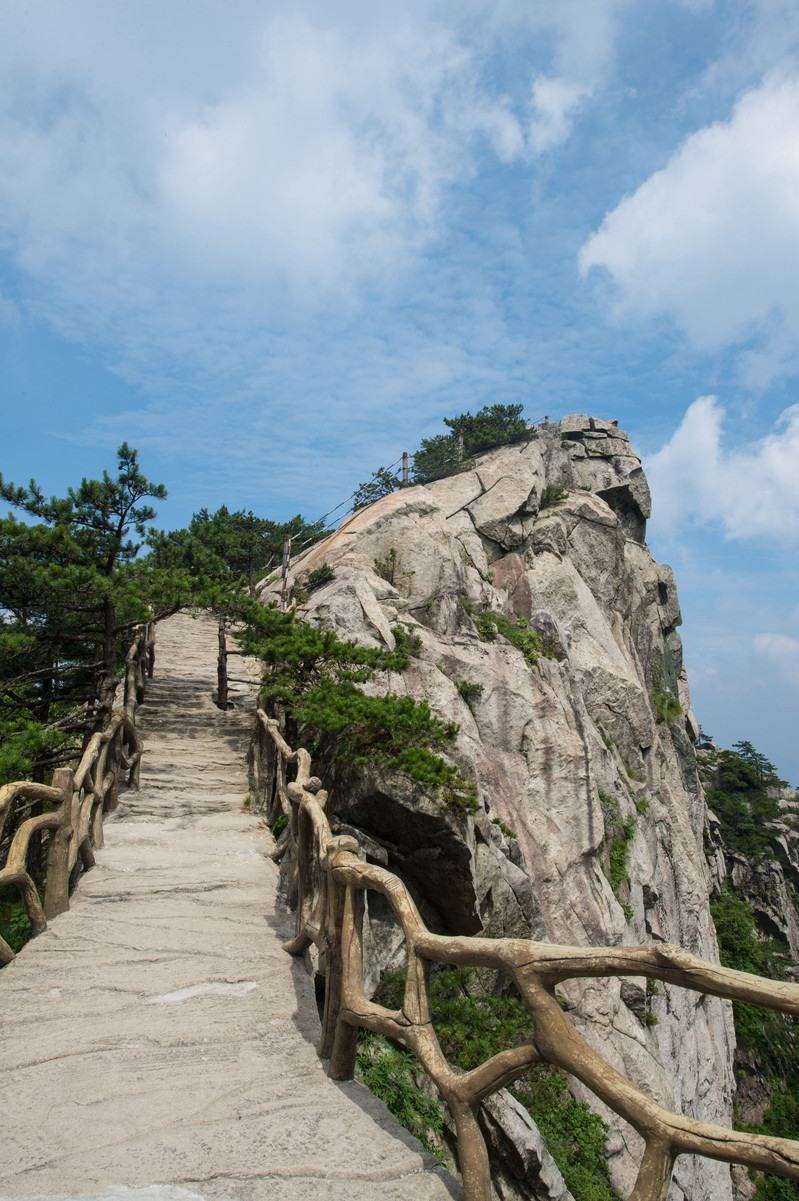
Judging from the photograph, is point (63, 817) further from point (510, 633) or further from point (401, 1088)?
point (510, 633)

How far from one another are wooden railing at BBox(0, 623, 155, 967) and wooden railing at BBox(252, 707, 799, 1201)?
230cm

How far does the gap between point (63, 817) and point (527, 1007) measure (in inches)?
191

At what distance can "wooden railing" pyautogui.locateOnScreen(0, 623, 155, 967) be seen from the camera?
5438 mm

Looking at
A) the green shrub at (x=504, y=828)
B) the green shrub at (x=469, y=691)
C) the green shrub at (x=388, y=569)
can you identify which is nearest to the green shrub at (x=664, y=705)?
the green shrub at (x=388, y=569)

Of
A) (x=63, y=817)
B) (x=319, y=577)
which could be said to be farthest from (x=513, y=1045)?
(x=319, y=577)

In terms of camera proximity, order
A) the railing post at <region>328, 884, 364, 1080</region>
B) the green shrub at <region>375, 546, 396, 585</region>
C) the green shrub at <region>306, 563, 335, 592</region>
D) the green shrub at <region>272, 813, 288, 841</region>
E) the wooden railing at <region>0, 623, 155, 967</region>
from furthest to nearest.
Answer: the green shrub at <region>375, 546, 396, 585</region>
the green shrub at <region>306, 563, 335, 592</region>
the green shrub at <region>272, 813, 288, 841</region>
the wooden railing at <region>0, 623, 155, 967</region>
the railing post at <region>328, 884, 364, 1080</region>

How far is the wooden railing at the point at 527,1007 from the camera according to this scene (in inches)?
93.1

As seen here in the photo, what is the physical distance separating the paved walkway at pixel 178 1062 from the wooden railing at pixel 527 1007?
335mm

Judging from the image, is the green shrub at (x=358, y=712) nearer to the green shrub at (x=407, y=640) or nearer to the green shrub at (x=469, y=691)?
Result: the green shrub at (x=407, y=640)

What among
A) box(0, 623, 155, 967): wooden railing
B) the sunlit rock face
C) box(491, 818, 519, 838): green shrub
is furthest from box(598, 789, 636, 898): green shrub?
box(0, 623, 155, 967): wooden railing

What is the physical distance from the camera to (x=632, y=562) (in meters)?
32.9

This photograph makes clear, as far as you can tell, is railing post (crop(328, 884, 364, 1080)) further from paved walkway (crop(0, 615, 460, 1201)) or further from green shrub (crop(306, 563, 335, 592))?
green shrub (crop(306, 563, 335, 592))

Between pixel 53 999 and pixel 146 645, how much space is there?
44.6 ft

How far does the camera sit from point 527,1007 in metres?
3.01
